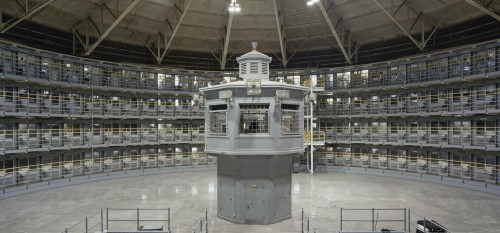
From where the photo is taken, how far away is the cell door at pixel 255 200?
1605cm

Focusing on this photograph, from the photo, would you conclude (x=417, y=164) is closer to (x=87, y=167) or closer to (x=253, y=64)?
(x=253, y=64)

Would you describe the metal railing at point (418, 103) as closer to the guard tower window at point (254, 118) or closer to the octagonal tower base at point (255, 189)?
the octagonal tower base at point (255, 189)

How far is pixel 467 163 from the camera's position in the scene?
85.0 feet

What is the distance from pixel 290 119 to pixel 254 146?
2.84m

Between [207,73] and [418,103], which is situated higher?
[207,73]

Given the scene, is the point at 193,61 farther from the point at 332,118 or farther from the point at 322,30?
the point at 332,118

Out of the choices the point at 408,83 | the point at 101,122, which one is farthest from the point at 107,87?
the point at 408,83

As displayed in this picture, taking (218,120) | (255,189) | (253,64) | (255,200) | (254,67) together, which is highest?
(253,64)

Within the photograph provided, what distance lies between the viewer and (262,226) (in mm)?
15859

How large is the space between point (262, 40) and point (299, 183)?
17.6m

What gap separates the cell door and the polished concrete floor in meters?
0.63

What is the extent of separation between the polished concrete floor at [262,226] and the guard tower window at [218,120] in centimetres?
499

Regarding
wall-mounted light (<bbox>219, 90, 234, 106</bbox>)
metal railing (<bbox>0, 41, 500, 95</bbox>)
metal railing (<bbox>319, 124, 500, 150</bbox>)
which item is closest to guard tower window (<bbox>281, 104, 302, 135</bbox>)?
wall-mounted light (<bbox>219, 90, 234, 106</bbox>)

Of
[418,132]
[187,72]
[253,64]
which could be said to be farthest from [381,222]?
[187,72]
